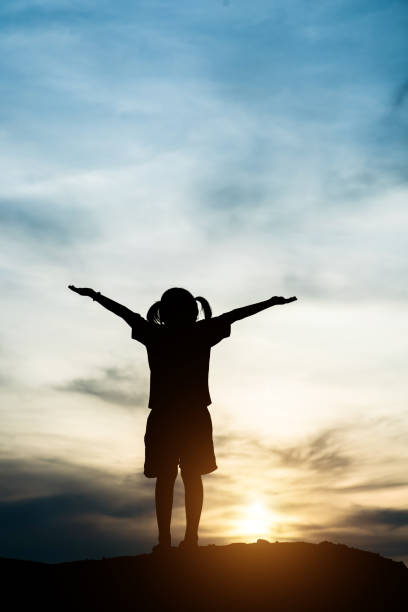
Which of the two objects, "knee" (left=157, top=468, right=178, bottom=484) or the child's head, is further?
the child's head

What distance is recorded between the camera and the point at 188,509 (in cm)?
1025

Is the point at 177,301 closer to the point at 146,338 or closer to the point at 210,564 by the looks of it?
the point at 146,338

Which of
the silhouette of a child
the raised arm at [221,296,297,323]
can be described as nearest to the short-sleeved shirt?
the silhouette of a child

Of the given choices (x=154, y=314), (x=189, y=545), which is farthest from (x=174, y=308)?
(x=189, y=545)

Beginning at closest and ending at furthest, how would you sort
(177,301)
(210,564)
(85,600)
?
(85,600) → (210,564) → (177,301)

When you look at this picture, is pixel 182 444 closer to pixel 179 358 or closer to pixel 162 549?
pixel 179 358

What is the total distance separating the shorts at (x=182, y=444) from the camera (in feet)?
33.9

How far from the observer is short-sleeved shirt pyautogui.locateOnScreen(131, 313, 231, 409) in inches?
408

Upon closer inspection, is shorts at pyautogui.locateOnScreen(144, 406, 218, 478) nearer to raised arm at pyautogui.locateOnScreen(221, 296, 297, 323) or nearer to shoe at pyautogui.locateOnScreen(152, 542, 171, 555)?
shoe at pyautogui.locateOnScreen(152, 542, 171, 555)

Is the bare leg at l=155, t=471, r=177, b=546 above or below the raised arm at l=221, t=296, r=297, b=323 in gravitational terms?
below

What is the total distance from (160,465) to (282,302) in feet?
9.10

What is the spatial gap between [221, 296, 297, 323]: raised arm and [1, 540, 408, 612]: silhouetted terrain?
10.4 ft

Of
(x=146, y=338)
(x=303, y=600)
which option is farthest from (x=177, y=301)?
(x=303, y=600)

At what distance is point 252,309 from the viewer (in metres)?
10.7
